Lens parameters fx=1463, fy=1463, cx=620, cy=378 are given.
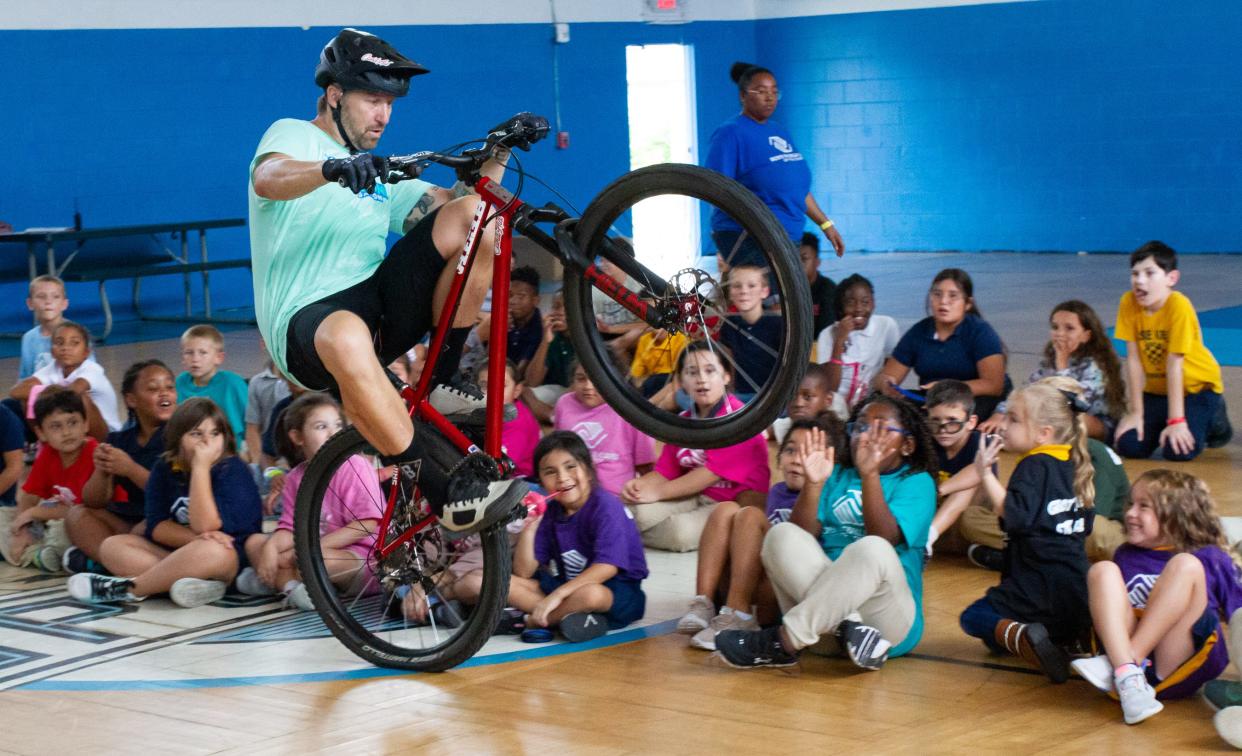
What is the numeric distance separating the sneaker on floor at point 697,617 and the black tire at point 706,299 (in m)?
0.96

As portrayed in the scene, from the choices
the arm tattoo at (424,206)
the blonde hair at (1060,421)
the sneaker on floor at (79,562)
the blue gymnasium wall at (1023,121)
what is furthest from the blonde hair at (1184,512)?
the blue gymnasium wall at (1023,121)

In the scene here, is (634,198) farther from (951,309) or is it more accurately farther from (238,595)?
(951,309)

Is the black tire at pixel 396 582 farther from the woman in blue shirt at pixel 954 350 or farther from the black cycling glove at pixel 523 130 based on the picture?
the woman in blue shirt at pixel 954 350

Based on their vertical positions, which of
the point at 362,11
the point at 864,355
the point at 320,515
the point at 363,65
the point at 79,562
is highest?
the point at 362,11

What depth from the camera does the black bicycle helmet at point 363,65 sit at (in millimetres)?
3492

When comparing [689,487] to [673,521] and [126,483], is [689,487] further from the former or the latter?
[126,483]

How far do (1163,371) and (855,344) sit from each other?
1.32m

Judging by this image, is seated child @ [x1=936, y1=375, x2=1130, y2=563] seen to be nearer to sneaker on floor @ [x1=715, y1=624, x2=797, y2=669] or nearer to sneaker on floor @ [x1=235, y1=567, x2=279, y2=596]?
sneaker on floor @ [x1=715, y1=624, x2=797, y2=669]

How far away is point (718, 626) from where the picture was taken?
405 cm

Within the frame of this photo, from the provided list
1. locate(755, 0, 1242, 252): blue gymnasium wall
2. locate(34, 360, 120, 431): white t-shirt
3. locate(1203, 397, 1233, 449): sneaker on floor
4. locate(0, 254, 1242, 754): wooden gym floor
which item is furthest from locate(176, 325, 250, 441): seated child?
locate(755, 0, 1242, 252): blue gymnasium wall

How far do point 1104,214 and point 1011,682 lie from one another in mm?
11259

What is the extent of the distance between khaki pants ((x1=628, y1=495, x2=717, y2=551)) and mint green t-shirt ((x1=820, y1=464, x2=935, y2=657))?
108cm

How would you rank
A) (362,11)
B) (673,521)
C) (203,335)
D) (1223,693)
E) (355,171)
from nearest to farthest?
(355,171)
(1223,693)
(673,521)
(203,335)
(362,11)

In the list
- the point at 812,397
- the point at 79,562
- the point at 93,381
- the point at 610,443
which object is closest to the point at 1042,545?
the point at 812,397
